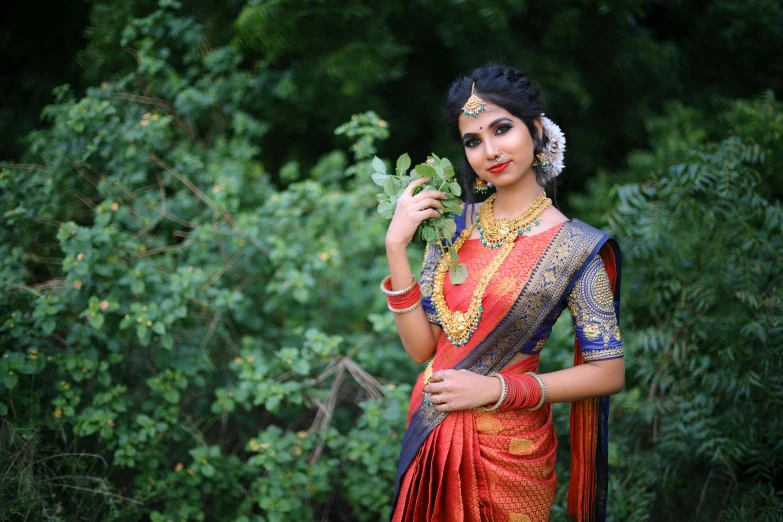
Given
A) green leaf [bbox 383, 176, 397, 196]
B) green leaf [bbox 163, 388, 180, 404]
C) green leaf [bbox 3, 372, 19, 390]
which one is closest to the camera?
green leaf [bbox 383, 176, 397, 196]

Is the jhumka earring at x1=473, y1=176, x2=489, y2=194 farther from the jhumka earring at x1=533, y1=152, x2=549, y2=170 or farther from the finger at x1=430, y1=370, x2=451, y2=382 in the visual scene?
the finger at x1=430, y1=370, x2=451, y2=382

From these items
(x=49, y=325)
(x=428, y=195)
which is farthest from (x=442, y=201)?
(x=49, y=325)

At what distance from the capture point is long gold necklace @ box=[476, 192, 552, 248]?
161 cm

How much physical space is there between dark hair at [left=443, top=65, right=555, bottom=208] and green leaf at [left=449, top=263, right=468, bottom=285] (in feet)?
1.17

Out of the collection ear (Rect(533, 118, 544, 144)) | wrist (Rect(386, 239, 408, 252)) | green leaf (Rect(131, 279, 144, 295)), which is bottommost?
green leaf (Rect(131, 279, 144, 295))

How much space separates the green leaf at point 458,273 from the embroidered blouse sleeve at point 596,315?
30 cm

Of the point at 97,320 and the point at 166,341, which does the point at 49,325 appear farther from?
the point at 166,341

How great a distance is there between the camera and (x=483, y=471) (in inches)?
60.9

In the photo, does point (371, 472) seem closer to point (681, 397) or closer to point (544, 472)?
point (544, 472)

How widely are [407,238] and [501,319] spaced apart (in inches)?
13.6

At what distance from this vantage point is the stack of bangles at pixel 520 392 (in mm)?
1483

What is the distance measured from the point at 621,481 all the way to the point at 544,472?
1019 millimetres

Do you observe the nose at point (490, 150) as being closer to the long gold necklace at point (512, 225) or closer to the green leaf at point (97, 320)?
the long gold necklace at point (512, 225)

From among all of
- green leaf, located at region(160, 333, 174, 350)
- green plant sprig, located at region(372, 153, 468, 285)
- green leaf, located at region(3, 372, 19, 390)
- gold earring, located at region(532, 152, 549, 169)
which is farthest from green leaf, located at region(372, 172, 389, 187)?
green leaf, located at region(3, 372, 19, 390)
